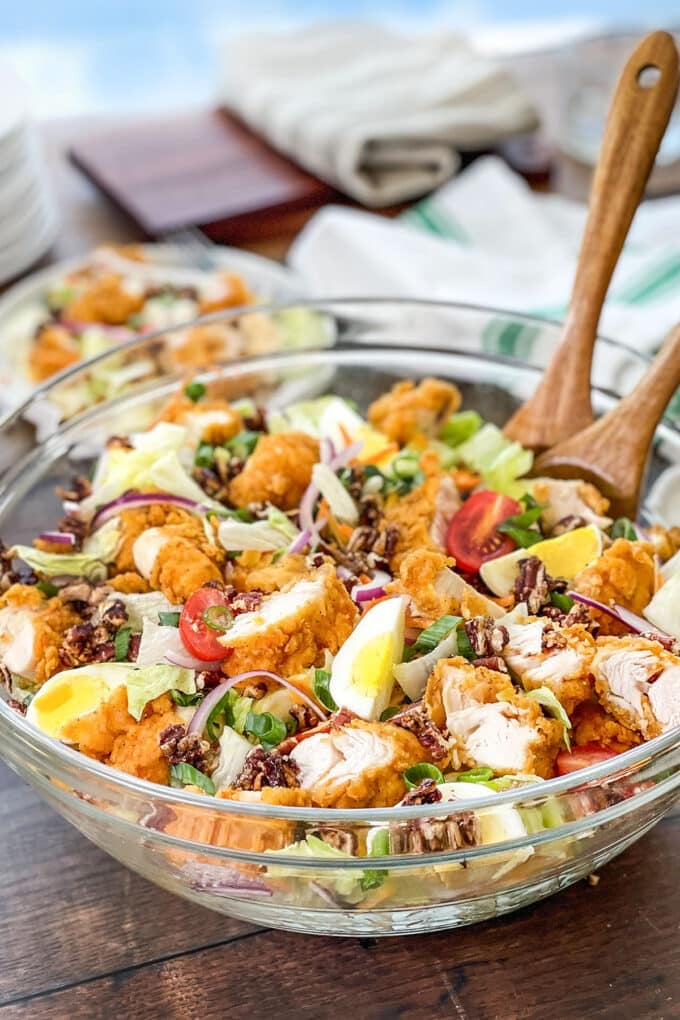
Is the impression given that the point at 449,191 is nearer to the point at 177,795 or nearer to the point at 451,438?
the point at 451,438

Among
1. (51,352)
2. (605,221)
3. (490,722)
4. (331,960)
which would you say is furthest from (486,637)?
(51,352)

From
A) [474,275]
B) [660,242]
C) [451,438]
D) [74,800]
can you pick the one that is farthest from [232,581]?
[660,242]

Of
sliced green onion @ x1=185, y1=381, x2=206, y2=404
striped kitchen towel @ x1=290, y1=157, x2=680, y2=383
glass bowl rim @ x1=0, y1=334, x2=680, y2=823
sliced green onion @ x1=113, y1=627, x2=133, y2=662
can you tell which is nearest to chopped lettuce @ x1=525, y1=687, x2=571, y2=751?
glass bowl rim @ x1=0, y1=334, x2=680, y2=823

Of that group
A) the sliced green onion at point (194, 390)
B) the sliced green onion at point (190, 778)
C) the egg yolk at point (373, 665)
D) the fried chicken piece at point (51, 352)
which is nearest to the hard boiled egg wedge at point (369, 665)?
the egg yolk at point (373, 665)

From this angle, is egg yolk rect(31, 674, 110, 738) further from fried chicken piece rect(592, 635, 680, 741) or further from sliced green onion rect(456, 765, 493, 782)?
fried chicken piece rect(592, 635, 680, 741)

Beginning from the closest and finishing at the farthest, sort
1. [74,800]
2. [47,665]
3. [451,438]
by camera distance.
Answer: [74,800]
[47,665]
[451,438]

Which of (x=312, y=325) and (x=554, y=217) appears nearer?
(x=312, y=325)
